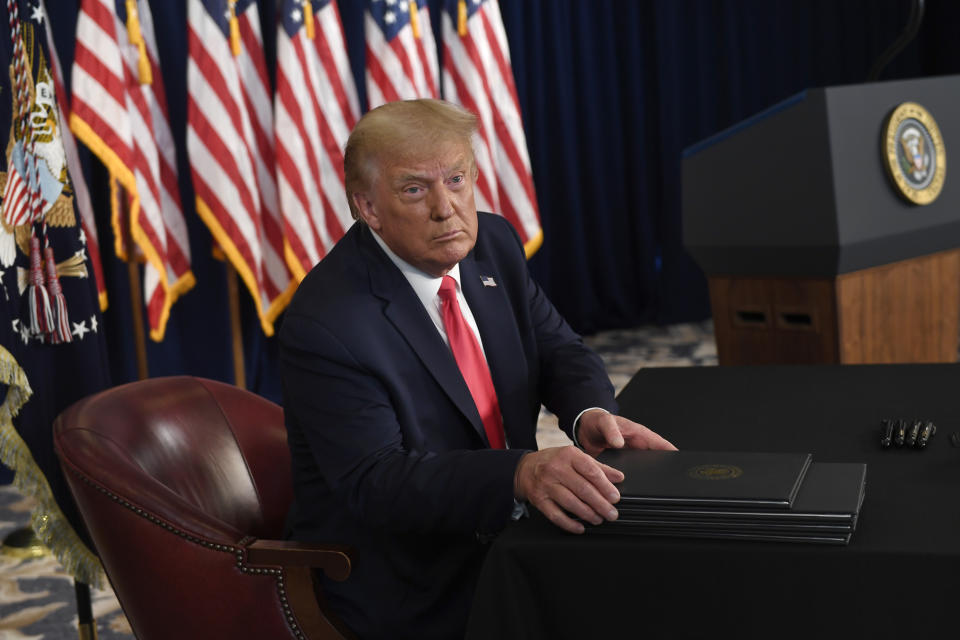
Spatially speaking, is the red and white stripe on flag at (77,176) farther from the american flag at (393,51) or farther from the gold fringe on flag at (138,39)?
the american flag at (393,51)

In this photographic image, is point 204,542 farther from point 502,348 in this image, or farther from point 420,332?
point 502,348

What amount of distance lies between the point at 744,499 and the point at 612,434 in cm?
37

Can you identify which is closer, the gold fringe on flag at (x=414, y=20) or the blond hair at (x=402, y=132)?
the blond hair at (x=402, y=132)

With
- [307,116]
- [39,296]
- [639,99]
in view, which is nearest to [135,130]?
[307,116]

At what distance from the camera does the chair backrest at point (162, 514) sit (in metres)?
1.69

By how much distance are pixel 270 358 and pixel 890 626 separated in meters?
4.86

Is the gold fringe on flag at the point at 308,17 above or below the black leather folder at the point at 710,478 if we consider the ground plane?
above

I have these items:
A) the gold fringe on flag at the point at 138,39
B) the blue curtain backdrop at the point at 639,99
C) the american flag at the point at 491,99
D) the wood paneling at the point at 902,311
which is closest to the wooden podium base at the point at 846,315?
the wood paneling at the point at 902,311

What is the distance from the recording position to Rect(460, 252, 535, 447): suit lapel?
1.86 m

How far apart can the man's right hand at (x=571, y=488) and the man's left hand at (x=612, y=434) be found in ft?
0.61

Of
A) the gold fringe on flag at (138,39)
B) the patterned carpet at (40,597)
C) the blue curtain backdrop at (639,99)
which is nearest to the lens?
the patterned carpet at (40,597)

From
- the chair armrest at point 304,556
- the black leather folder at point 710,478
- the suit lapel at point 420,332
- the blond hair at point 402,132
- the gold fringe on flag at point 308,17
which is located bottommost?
the chair armrest at point 304,556

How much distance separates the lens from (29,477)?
275cm

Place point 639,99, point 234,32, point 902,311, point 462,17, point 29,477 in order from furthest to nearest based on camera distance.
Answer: point 639,99 < point 462,17 < point 234,32 < point 902,311 < point 29,477
